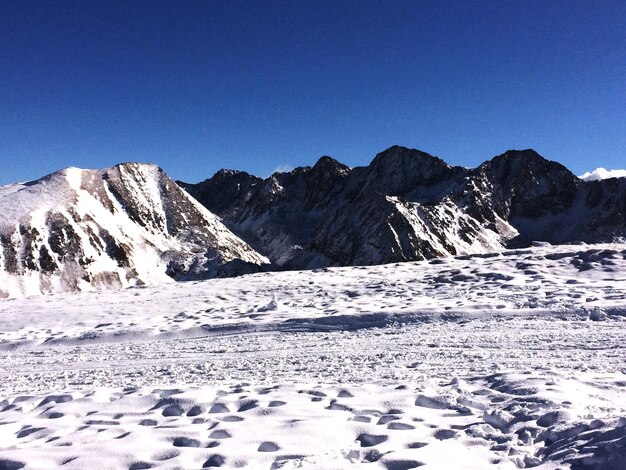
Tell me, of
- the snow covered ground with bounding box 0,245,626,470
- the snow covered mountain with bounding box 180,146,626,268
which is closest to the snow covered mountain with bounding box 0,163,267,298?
the snow covered mountain with bounding box 180,146,626,268

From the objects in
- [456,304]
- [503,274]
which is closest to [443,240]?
[503,274]

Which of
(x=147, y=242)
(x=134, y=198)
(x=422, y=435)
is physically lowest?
(x=422, y=435)

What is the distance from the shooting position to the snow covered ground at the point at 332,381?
16.1ft

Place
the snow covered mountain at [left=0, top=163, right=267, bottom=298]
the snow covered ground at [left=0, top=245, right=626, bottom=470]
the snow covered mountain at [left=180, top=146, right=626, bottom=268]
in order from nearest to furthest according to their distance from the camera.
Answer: the snow covered ground at [left=0, top=245, right=626, bottom=470] < the snow covered mountain at [left=0, top=163, right=267, bottom=298] < the snow covered mountain at [left=180, top=146, right=626, bottom=268]

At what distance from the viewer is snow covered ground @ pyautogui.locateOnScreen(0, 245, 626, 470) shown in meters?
4.89

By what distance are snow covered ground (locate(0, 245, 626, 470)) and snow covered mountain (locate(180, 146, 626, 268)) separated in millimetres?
65885

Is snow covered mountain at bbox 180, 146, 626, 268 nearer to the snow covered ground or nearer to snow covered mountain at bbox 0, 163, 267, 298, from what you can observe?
snow covered mountain at bbox 0, 163, 267, 298

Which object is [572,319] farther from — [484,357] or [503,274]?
[503,274]

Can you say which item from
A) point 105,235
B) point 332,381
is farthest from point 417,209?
point 332,381

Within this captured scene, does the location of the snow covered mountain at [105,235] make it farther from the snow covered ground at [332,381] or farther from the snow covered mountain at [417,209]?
the snow covered ground at [332,381]

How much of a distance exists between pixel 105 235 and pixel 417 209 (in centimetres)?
6384

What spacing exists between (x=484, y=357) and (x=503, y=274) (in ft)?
36.4

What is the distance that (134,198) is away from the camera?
10994 cm

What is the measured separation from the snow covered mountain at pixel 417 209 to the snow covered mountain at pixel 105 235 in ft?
71.5
